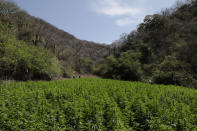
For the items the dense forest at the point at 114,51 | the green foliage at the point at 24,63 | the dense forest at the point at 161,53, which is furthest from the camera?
the dense forest at the point at 161,53

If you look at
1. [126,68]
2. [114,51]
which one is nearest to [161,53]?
[126,68]

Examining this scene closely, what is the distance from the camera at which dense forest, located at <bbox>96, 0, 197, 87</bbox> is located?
48.8ft

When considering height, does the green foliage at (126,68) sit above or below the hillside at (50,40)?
below

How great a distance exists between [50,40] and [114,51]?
543 inches

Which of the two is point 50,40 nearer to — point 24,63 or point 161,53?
point 24,63

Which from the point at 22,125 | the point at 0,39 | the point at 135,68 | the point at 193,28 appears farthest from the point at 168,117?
the point at 193,28

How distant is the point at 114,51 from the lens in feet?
103

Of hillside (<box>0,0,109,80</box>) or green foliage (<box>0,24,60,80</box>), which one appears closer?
green foliage (<box>0,24,60,80</box>)

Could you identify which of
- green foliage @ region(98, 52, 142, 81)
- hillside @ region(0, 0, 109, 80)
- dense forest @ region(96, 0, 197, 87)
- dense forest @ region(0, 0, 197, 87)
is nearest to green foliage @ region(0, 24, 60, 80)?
dense forest @ region(0, 0, 197, 87)

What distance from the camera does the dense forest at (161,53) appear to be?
14.9m

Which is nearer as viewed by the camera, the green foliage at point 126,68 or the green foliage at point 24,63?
the green foliage at point 24,63

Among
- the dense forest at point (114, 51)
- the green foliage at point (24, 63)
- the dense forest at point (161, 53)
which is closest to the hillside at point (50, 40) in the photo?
the dense forest at point (114, 51)

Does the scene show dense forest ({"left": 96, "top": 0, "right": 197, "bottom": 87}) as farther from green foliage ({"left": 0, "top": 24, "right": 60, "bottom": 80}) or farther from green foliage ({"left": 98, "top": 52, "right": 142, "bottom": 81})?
green foliage ({"left": 0, "top": 24, "right": 60, "bottom": 80})

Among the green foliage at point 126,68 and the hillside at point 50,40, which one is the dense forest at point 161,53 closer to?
the green foliage at point 126,68
